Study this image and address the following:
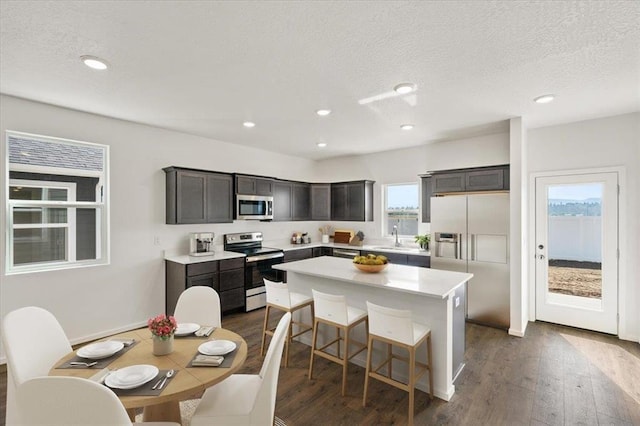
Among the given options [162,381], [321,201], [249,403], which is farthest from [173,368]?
[321,201]

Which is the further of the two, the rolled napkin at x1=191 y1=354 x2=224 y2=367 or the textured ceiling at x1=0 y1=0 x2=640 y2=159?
the textured ceiling at x1=0 y1=0 x2=640 y2=159

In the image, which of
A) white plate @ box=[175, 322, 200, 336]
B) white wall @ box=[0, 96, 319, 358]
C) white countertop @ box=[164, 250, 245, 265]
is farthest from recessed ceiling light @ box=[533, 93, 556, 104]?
white wall @ box=[0, 96, 319, 358]

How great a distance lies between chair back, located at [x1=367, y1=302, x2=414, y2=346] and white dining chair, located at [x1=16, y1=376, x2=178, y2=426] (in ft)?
5.76

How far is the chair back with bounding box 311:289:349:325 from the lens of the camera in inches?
103

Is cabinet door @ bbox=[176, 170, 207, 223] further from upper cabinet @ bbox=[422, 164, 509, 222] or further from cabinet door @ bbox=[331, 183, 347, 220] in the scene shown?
upper cabinet @ bbox=[422, 164, 509, 222]

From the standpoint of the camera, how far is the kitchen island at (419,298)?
2502 millimetres

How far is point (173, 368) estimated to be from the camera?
1.68 meters

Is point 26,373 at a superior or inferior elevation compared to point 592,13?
inferior

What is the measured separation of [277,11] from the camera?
178 cm

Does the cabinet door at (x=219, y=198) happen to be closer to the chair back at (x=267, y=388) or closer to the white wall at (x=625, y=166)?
the chair back at (x=267, y=388)

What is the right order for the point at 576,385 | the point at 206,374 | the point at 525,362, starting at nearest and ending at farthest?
the point at 206,374, the point at 576,385, the point at 525,362

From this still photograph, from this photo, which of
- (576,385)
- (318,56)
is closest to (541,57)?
(318,56)

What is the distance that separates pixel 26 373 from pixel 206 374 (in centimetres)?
109

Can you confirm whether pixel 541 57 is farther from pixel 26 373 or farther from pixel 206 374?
pixel 26 373
